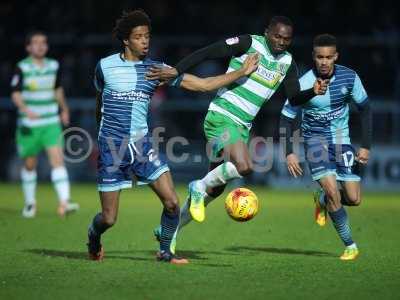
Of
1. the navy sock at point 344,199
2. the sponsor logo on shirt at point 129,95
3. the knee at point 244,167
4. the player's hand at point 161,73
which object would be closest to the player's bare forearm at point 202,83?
the player's hand at point 161,73

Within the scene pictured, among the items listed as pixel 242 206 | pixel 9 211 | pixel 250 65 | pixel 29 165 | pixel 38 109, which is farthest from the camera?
pixel 9 211

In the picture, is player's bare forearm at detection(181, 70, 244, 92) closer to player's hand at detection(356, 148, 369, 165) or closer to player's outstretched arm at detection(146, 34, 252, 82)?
player's outstretched arm at detection(146, 34, 252, 82)

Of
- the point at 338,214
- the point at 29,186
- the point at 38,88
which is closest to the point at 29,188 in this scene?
the point at 29,186

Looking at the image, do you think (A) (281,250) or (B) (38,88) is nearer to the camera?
(A) (281,250)

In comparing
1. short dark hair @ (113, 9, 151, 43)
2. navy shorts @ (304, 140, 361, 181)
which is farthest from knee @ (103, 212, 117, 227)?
navy shorts @ (304, 140, 361, 181)

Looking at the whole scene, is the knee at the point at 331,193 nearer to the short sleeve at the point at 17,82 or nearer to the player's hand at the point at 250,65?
the player's hand at the point at 250,65

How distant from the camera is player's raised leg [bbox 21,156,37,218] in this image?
15.1 meters

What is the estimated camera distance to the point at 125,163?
9445 mm

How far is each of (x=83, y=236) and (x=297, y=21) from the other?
11.5m

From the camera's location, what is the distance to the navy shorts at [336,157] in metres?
10.6

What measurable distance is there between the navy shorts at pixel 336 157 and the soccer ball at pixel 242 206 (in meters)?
0.96

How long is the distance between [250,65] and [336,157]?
173 cm

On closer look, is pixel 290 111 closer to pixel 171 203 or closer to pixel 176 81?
pixel 176 81

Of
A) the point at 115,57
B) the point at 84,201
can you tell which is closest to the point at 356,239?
the point at 115,57
